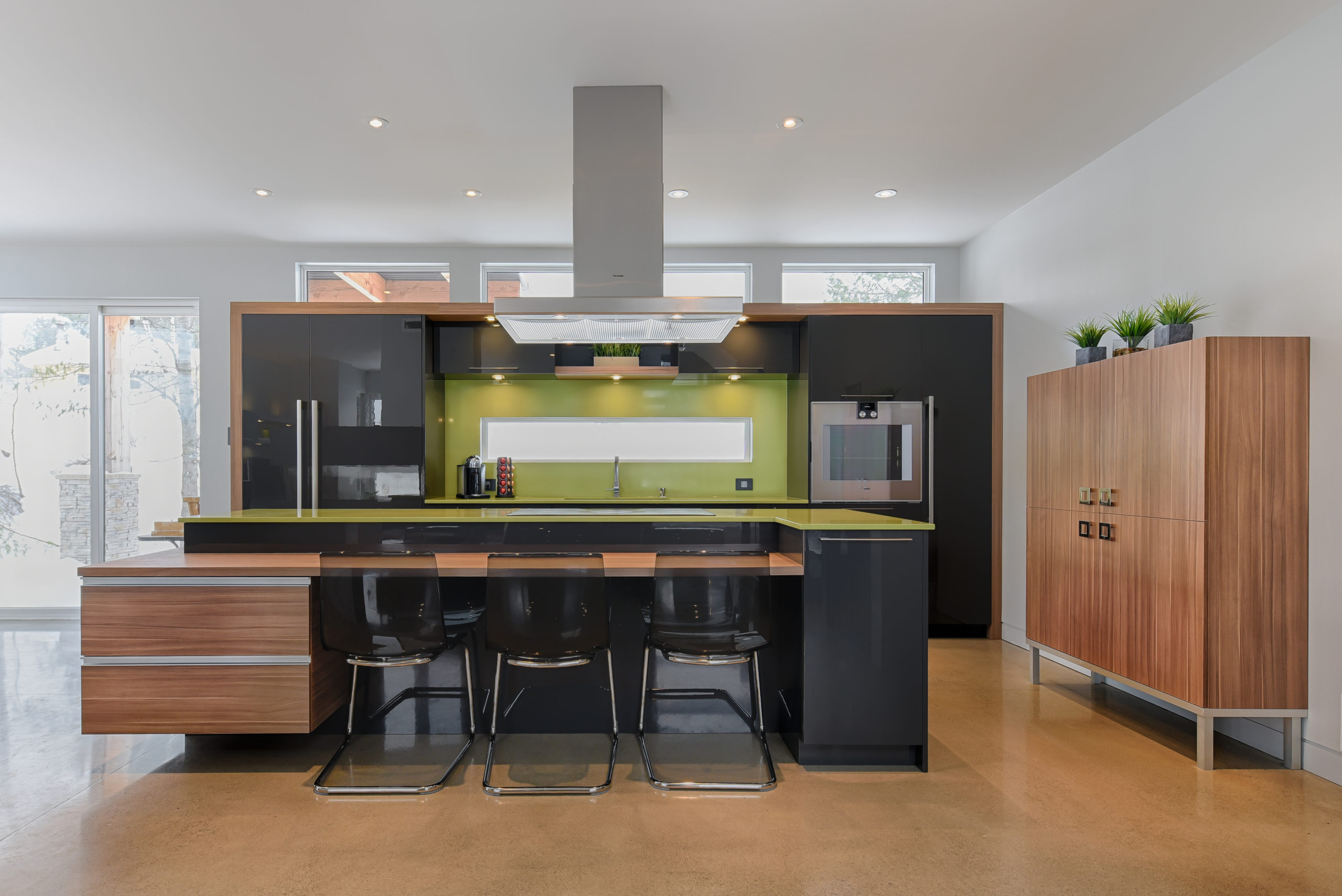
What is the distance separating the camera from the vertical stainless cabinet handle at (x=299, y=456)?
193 inches

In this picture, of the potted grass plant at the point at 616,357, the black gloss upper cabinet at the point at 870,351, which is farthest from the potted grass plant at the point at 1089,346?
the potted grass plant at the point at 616,357

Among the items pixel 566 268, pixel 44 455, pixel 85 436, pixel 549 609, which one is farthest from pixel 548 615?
pixel 44 455

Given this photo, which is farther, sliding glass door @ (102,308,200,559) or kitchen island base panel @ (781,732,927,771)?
sliding glass door @ (102,308,200,559)

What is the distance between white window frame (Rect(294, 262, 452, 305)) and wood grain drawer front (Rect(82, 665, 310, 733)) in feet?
11.7

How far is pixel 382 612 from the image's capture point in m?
2.65

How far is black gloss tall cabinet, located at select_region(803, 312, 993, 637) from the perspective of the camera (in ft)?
16.3

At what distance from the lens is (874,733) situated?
9.19ft

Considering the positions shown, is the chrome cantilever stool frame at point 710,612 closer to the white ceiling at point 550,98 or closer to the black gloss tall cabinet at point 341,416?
the white ceiling at point 550,98

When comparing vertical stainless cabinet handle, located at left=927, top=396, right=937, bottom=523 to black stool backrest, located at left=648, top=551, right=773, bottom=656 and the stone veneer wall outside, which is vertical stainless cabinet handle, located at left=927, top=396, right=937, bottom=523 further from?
the stone veneer wall outside

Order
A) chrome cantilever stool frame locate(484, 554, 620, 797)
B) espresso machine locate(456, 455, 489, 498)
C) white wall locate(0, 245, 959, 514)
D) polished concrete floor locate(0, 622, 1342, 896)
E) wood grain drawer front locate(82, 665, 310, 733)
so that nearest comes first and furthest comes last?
polished concrete floor locate(0, 622, 1342, 896), chrome cantilever stool frame locate(484, 554, 620, 797), wood grain drawer front locate(82, 665, 310, 733), espresso machine locate(456, 455, 489, 498), white wall locate(0, 245, 959, 514)

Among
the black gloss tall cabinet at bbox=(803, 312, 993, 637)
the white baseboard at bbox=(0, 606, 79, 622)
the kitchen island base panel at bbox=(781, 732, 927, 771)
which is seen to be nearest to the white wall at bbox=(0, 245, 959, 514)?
the white baseboard at bbox=(0, 606, 79, 622)

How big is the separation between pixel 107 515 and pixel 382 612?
442 centimetres

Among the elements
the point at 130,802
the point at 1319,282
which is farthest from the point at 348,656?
the point at 1319,282

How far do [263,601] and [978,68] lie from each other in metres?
3.61
